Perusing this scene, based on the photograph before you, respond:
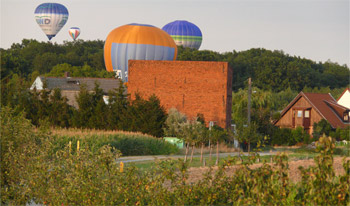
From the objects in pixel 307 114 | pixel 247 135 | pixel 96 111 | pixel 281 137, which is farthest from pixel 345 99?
pixel 247 135

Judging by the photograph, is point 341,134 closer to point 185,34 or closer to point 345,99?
point 345,99

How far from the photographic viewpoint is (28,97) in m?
50.7

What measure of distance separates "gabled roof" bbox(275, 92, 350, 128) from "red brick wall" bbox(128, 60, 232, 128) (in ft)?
61.9

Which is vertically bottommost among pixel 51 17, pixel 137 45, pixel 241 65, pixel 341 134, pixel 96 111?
pixel 341 134

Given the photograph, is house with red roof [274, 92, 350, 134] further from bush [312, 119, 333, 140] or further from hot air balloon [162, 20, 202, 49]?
hot air balloon [162, 20, 202, 49]

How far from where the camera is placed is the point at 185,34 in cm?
11706

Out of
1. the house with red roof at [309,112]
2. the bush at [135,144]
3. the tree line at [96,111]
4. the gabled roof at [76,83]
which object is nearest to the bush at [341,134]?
the house with red roof at [309,112]

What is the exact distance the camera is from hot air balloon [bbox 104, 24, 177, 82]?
72.8 metres

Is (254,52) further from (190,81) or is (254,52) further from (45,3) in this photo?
(190,81)

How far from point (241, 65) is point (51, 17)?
3796cm

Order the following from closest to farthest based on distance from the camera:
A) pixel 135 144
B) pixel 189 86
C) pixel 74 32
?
1. pixel 135 144
2. pixel 189 86
3. pixel 74 32

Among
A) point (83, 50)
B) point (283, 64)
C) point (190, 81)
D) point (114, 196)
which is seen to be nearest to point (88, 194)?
point (114, 196)

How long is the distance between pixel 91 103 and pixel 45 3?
63.9m

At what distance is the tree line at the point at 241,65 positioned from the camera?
103194mm
